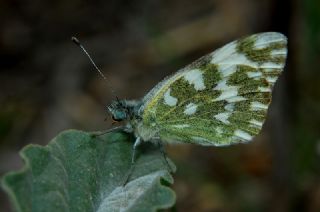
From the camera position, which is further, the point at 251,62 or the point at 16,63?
the point at 16,63

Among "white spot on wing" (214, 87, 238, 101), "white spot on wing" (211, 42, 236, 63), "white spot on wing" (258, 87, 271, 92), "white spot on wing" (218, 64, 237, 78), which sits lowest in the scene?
"white spot on wing" (258, 87, 271, 92)

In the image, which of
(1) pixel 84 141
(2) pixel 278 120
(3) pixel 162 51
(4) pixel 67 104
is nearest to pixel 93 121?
A: (4) pixel 67 104

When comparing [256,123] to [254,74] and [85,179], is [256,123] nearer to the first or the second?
[254,74]

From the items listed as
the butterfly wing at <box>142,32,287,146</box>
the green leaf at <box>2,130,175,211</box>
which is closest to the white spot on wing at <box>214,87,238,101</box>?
the butterfly wing at <box>142,32,287,146</box>

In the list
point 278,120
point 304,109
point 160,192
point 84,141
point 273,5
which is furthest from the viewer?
point 304,109

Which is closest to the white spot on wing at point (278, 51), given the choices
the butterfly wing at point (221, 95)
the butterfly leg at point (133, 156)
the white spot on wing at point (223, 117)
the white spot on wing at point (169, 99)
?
the butterfly wing at point (221, 95)

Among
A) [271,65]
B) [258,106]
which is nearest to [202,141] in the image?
[258,106]

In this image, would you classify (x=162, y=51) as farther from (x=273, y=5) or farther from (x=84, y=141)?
(x=84, y=141)

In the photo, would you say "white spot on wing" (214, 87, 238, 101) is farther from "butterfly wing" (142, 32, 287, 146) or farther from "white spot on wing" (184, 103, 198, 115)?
"white spot on wing" (184, 103, 198, 115)
